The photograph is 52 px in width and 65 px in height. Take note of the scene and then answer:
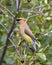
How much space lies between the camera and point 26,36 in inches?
120

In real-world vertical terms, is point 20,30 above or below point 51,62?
above

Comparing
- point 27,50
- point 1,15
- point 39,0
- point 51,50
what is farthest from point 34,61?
point 39,0

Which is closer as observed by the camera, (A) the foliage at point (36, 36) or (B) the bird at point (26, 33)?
(A) the foliage at point (36, 36)

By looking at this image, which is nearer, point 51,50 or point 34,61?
point 34,61

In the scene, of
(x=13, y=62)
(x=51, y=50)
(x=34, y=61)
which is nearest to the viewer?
(x=34, y=61)

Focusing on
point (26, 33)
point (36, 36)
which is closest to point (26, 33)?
point (26, 33)

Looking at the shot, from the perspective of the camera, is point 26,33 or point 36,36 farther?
point 26,33

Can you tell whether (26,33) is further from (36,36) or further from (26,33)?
(36,36)

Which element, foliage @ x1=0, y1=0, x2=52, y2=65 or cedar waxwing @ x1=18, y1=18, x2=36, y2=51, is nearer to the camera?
foliage @ x1=0, y1=0, x2=52, y2=65

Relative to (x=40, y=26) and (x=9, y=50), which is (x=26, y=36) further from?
(x=40, y=26)

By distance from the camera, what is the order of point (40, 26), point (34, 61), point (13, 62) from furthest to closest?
1. point (40, 26)
2. point (13, 62)
3. point (34, 61)

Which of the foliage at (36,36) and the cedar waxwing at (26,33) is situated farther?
the cedar waxwing at (26,33)

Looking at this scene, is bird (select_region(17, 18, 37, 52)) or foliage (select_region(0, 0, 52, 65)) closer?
foliage (select_region(0, 0, 52, 65))

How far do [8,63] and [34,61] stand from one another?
1.29 feet
